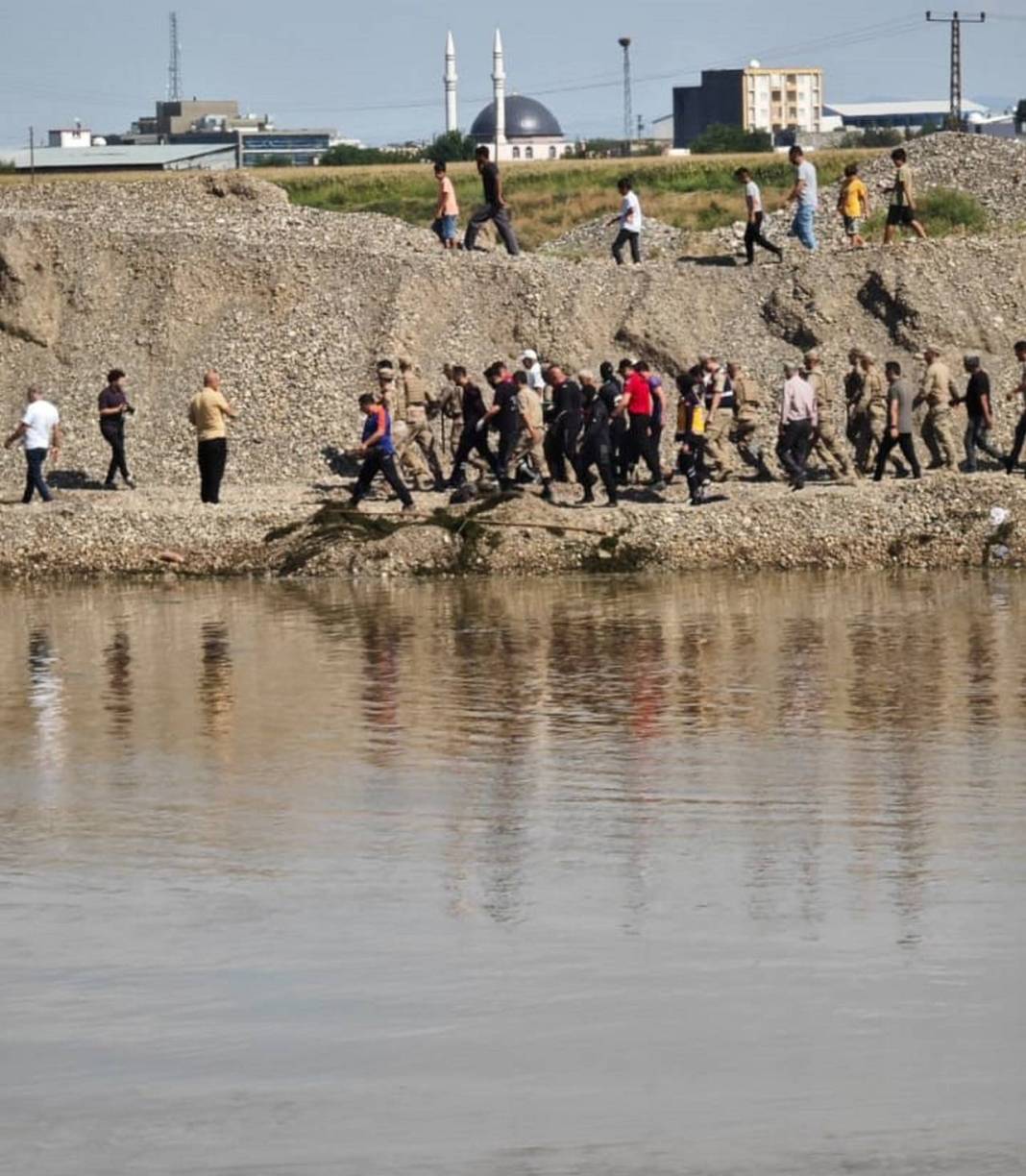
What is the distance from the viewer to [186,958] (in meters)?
10.5

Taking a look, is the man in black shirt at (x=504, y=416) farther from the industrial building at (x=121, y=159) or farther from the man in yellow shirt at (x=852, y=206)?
the industrial building at (x=121, y=159)

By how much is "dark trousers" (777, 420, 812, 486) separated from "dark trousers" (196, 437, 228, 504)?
6001 millimetres

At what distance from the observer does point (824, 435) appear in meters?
25.7

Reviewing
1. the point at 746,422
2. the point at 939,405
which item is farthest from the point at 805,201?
the point at 746,422

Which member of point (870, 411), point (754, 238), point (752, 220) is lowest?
point (870, 411)

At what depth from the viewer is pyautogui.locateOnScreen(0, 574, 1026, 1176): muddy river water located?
27.9ft

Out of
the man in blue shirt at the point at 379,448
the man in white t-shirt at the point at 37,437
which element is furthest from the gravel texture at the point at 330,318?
the man in blue shirt at the point at 379,448

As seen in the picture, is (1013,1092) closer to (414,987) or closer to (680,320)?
(414,987)

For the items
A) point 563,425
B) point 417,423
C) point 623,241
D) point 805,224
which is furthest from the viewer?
point 805,224

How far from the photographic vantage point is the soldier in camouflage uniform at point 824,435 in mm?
25641

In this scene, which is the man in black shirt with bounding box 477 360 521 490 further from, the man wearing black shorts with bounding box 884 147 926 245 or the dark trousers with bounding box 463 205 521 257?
the man wearing black shorts with bounding box 884 147 926 245

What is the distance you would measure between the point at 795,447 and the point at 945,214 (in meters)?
16.0

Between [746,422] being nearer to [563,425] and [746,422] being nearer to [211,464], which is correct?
[563,425]

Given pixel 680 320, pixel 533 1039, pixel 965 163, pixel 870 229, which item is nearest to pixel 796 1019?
pixel 533 1039
